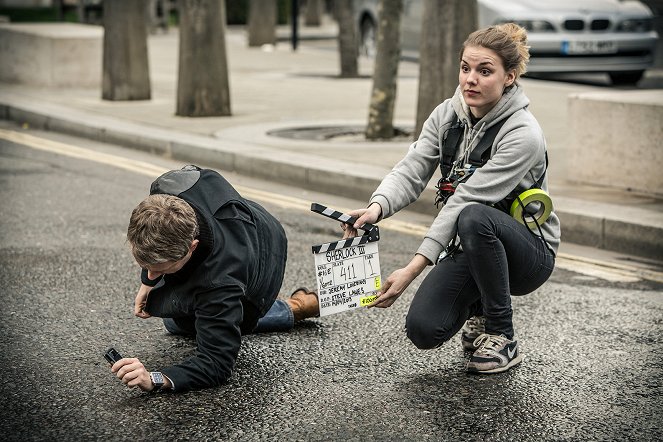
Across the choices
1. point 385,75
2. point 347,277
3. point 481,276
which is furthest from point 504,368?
point 385,75

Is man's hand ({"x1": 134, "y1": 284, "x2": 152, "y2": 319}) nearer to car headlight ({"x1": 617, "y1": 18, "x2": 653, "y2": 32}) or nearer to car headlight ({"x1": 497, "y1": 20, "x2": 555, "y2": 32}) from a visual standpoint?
car headlight ({"x1": 497, "y1": 20, "x2": 555, "y2": 32})

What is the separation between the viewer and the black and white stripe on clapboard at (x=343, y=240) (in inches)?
166

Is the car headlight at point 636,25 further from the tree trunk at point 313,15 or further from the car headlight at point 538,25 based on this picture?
the tree trunk at point 313,15

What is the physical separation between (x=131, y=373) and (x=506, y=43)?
176 centimetres

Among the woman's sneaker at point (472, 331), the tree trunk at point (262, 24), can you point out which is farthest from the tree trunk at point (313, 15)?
the woman's sneaker at point (472, 331)

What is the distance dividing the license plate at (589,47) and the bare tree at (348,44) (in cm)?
332

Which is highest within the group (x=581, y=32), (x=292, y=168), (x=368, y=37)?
(x=581, y=32)

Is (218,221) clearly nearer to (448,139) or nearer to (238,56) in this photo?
(448,139)

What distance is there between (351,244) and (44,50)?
11.5m

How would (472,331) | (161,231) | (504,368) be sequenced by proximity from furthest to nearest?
1. (472,331)
2. (504,368)
3. (161,231)

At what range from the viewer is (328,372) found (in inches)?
179

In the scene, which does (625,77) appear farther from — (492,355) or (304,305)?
(492,355)

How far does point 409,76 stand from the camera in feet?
56.7

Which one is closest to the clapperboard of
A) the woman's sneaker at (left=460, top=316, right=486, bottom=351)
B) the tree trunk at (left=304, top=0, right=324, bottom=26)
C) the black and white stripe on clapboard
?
the black and white stripe on clapboard
